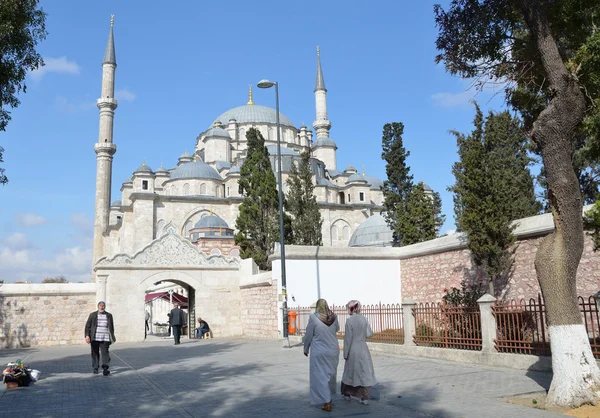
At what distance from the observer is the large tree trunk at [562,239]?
243 inches

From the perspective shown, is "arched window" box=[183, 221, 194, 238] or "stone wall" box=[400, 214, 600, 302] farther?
"arched window" box=[183, 221, 194, 238]

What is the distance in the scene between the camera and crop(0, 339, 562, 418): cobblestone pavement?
6.16 metres

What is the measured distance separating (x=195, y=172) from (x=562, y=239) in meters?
42.3

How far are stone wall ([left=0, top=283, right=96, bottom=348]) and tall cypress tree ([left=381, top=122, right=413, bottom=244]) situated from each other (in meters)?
13.6

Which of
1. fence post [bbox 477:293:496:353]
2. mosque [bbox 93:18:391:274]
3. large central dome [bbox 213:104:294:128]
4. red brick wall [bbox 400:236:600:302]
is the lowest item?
fence post [bbox 477:293:496:353]

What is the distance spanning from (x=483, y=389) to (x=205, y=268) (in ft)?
52.9

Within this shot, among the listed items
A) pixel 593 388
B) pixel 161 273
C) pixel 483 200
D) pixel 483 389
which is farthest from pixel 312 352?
pixel 161 273

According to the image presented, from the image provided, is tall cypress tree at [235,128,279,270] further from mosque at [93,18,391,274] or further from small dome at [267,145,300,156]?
small dome at [267,145,300,156]

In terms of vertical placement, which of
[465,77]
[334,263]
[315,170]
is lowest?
[334,263]

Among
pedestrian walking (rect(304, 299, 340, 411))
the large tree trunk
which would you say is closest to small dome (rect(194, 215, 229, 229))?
pedestrian walking (rect(304, 299, 340, 411))

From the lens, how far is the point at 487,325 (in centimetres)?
966

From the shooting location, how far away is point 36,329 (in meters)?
19.9

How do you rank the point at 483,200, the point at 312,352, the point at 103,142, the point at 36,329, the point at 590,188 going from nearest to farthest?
1. the point at 312,352
2. the point at 483,200
3. the point at 36,329
4. the point at 590,188
5. the point at 103,142

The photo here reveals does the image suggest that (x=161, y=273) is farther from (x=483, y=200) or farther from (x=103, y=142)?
(x=103, y=142)
